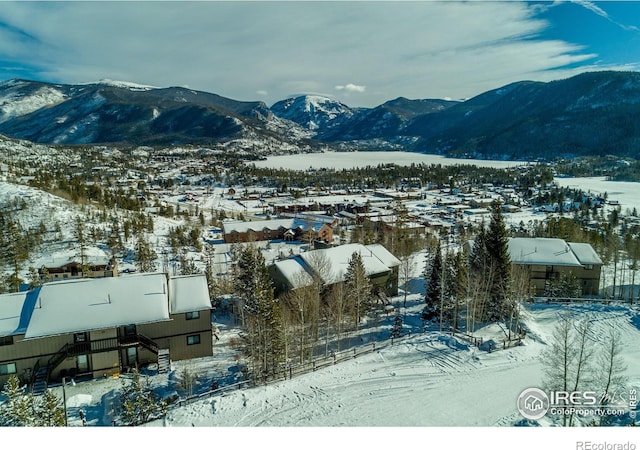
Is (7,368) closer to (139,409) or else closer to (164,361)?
(164,361)

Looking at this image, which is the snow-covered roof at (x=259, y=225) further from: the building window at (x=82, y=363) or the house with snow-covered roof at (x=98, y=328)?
the building window at (x=82, y=363)

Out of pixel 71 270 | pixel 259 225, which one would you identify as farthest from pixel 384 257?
pixel 259 225

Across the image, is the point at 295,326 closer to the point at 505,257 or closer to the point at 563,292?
the point at 505,257

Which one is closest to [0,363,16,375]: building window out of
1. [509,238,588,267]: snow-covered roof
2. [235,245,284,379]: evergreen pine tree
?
[235,245,284,379]: evergreen pine tree

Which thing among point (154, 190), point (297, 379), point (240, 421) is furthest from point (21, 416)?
point (154, 190)

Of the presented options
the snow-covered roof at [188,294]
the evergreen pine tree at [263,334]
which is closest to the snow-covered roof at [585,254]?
the evergreen pine tree at [263,334]
